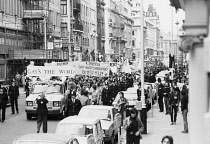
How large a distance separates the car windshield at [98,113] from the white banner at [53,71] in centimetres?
1139

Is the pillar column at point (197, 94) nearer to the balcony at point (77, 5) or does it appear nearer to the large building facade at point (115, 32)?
the balcony at point (77, 5)

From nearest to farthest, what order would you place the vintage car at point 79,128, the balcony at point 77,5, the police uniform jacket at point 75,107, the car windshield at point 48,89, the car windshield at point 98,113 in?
the vintage car at point 79,128 < the car windshield at point 98,113 < the police uniform jacket at point 75,107 < the car windshield at point 48,89 < the balcony at point 77,5

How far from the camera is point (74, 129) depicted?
1470cm

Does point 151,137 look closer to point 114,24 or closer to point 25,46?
point 25,46

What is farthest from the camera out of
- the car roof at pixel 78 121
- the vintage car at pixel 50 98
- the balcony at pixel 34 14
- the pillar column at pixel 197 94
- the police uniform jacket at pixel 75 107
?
the balcony at pixel 34 14

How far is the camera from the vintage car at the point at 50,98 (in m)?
25.6

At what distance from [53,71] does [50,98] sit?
5171 millimetres

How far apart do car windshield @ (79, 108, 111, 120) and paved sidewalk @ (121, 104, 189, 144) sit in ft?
3.46

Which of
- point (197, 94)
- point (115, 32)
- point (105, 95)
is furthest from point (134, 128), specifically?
point (115, 32)

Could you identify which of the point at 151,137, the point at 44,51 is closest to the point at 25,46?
the point at 44,51

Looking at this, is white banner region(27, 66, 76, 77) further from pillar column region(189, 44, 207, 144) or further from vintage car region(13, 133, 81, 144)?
pillar column region(189, 44, 207, 144)

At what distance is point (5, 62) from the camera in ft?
178

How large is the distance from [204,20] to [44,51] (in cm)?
5367

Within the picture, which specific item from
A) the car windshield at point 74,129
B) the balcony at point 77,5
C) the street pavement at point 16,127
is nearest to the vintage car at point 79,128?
the car windshield at point 74,129
